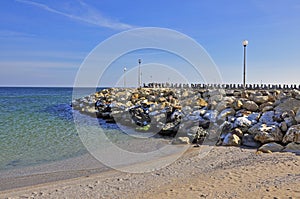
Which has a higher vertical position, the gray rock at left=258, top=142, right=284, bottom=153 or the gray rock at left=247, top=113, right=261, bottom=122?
the gray rock at left=247, top=113, right=261, bottom=122

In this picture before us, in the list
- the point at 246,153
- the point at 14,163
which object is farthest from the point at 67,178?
the point at 246,153

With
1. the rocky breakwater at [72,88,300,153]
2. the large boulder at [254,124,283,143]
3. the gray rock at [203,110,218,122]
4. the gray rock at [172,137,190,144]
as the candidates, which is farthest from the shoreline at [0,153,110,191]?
the gray rock at [203,110,218,122]

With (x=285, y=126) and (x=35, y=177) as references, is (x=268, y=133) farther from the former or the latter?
(x=35, y=177)

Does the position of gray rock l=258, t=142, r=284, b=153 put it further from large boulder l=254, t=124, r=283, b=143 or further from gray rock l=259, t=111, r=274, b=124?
gray rock l=259, t=111, r=274, b=124

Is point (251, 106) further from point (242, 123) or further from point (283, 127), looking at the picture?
point (283, 127)

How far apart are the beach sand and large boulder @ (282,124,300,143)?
0.97 metres

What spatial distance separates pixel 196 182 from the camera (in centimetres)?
445

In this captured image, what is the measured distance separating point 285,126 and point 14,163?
6.89m

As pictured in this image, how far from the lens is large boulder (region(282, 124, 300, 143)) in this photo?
647cm

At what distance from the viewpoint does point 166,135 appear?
9.30 m

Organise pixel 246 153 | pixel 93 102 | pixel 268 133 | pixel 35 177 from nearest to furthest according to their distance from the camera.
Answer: pixel 35 177 → pixel 246 153 → pixel 268 133 → pixel 93 102

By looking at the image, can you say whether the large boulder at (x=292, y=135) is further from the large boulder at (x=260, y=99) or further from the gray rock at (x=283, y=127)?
the large boulder at (x=260, y=99)

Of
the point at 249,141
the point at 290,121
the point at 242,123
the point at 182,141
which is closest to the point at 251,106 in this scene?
the point at 242,123

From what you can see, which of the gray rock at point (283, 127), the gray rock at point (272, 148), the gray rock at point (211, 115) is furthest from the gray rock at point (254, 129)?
the gray rock at point (211, 115)
